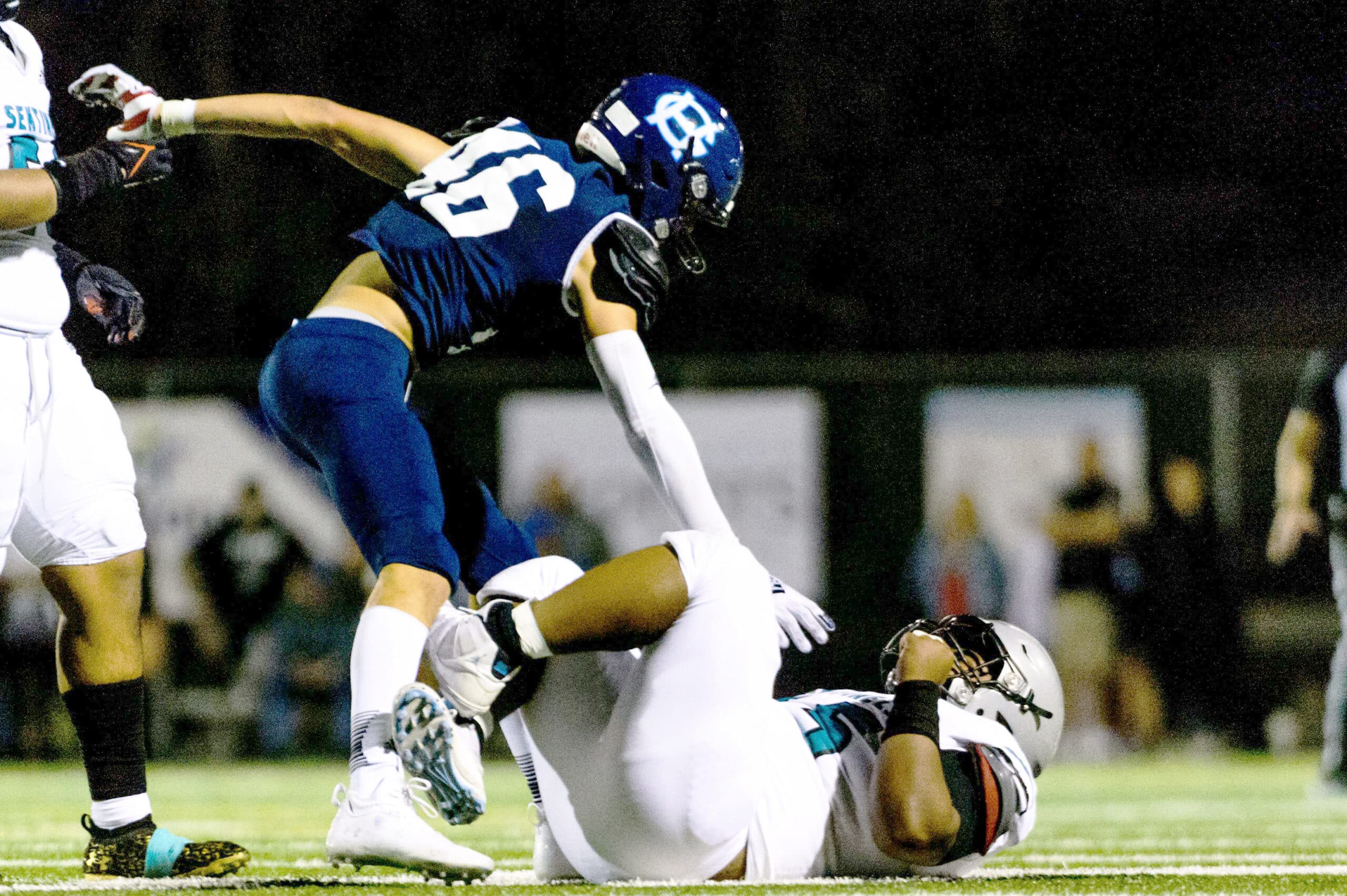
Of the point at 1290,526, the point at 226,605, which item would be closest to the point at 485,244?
the point at 1290,526

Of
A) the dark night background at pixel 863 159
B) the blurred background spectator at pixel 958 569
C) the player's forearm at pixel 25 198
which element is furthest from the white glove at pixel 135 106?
the dark night background at pixel 863 159

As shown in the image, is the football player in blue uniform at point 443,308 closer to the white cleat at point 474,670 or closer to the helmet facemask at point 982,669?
the white cleat at point 474,670

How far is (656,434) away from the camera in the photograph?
2.92 metres

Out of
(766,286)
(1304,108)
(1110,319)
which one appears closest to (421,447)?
(766,286)

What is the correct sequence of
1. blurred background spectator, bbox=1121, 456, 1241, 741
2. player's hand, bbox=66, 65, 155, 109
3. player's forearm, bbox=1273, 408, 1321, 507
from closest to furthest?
player's hand, bbox=66, 65, 155, 109
player's forearm, bbox=1273, 408, 1321, 507
blurred background spectator, bbox=1121, 456, 1241, 741

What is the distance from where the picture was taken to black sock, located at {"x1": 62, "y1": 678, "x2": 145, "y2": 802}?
10.2 ft

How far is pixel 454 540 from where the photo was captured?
307 centimetres

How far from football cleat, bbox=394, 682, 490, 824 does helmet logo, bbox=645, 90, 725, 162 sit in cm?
128

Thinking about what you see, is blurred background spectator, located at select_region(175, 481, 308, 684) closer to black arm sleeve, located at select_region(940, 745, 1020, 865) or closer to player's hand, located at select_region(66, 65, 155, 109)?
player's hand, located at select_region(66, 65, 155, 109)

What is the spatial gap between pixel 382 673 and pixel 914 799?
853mm

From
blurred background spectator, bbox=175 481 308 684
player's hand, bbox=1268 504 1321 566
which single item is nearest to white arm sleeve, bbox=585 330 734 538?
player's hand, bbox=1268 504 1321 566

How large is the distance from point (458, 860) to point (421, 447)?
692 millimetres

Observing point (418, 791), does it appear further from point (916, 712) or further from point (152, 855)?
point (916, 712)

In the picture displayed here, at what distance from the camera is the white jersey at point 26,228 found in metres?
3.09
